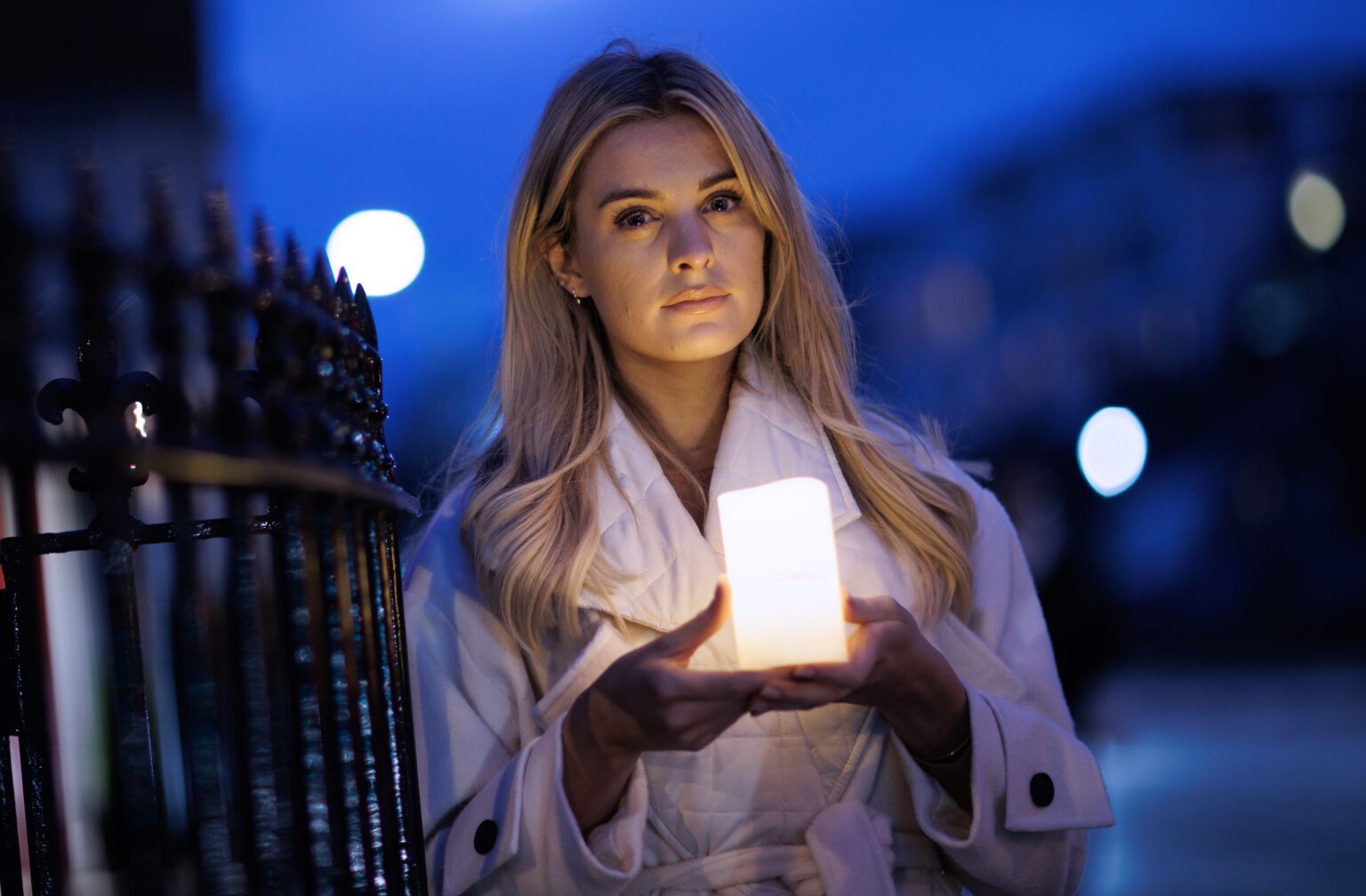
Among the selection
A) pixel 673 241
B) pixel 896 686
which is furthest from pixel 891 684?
pixel 673 241

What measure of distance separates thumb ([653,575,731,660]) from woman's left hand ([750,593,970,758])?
0.14 m

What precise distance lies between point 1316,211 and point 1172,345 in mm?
8635

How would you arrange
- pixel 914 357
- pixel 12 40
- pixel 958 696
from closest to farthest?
pixel 958 696 < pixel 12 40 < pixel 914 357

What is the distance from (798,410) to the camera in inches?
121

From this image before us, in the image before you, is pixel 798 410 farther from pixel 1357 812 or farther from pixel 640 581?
pixel 1357 812

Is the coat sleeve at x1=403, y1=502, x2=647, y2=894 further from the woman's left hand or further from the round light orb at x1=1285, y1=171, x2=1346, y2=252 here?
the round light orb at x1=1285, y1=171, x2=1346, y2=252

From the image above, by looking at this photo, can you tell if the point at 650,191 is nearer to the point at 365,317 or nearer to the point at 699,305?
the point at 699,305

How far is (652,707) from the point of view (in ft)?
7.22

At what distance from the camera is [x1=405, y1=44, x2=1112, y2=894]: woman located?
256 cm

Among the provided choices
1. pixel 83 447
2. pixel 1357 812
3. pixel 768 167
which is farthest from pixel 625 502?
pixel 1357 812

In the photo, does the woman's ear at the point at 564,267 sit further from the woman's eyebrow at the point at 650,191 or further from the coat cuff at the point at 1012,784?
the coat cuff at the point at 1012,784

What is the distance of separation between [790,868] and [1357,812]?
7168 millimetres

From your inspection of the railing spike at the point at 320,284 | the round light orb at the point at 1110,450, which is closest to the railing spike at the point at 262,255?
the railing spike at the point at 320,284

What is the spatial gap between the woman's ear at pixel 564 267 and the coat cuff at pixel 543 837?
3.19ft
